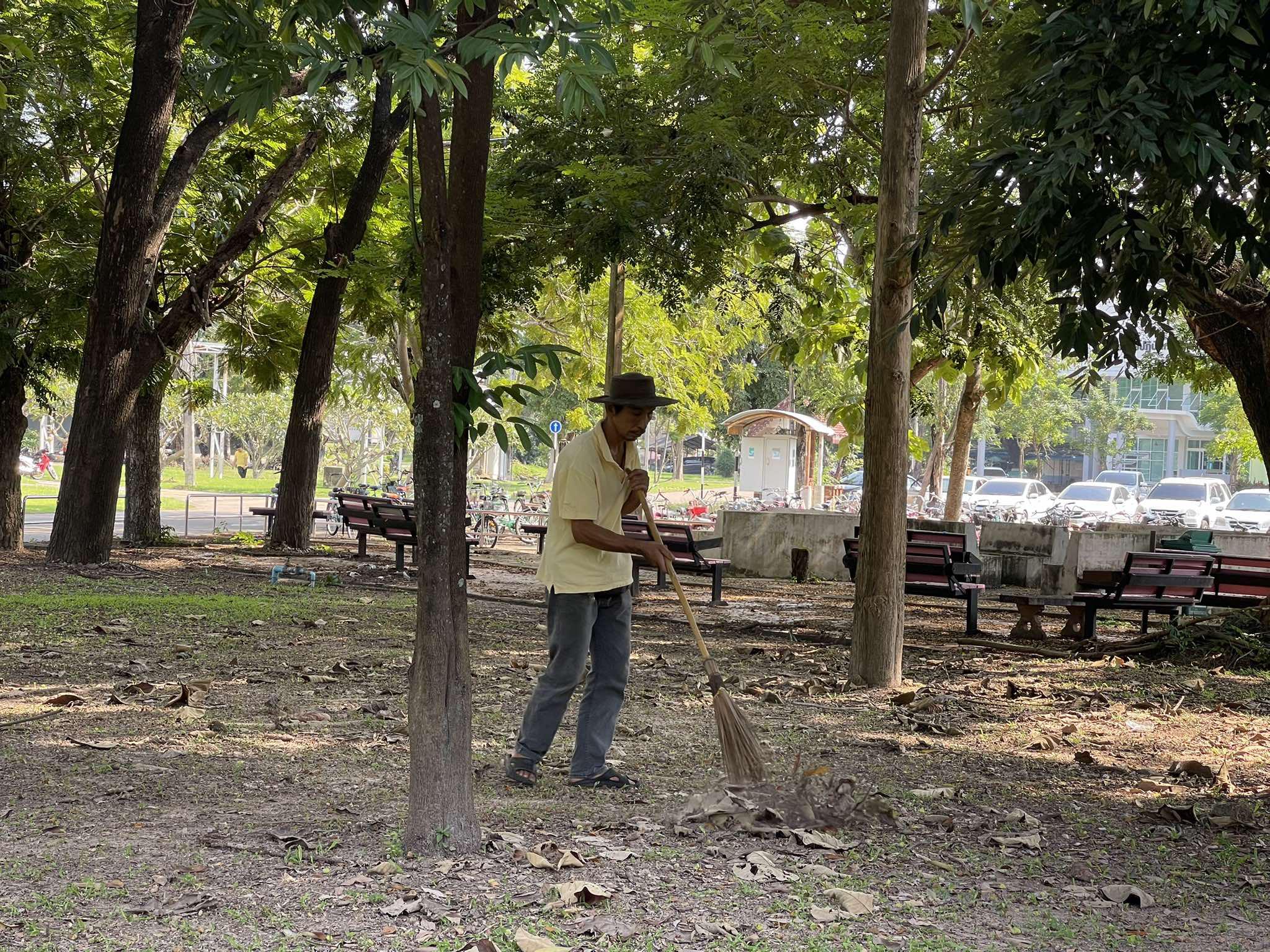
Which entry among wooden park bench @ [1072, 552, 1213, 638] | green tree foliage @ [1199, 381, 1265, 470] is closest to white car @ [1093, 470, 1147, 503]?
green tree foliage @ [1199, 381, 1265, 470]

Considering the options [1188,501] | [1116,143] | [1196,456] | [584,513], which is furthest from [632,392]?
[1196,456]

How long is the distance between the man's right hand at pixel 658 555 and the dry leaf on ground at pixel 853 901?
163 centimetres

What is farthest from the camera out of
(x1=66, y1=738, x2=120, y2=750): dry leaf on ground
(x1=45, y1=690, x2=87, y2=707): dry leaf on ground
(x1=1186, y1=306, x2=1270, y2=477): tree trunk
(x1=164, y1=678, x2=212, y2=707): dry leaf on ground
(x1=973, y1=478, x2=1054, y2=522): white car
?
(x1=973, y1=478, x2=1054, y2=522): white car

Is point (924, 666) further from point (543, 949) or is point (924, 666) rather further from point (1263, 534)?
point (1263, 534)

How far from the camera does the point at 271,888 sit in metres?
3.98

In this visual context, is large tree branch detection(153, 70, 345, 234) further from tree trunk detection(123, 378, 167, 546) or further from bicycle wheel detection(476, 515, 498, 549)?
bicycle wheel detection(476, 515, 498, 549)

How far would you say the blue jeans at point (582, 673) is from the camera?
541 cm

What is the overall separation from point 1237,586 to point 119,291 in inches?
444

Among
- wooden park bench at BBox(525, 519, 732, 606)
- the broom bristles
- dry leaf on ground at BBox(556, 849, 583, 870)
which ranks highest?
wooden park bench at BBox(525, 519, 732, 606)

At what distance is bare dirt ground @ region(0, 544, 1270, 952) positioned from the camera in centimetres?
384

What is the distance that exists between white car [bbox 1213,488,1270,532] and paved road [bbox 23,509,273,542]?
23.9 m

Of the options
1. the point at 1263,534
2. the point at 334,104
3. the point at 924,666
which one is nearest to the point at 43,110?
the point at 334,104

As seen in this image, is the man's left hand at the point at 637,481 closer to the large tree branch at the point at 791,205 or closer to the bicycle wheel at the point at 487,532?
the large tree branch at the point at 791,205

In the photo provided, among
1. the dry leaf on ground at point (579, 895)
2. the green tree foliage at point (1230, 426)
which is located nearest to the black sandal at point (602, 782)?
the dry leaf on ground at point (579, 895)
